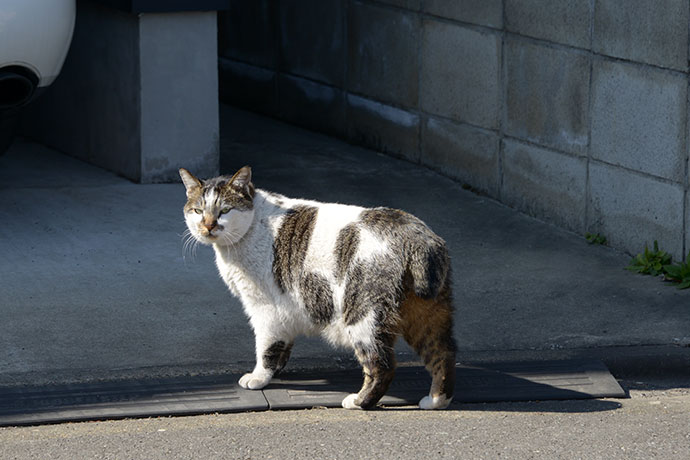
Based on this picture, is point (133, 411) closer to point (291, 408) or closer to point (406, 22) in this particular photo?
point (291, 408)

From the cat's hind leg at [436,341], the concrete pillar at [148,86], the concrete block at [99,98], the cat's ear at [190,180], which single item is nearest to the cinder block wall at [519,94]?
the concrete pillar at [148,86]

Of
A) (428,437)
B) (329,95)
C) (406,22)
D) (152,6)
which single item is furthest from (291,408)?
(329,95)

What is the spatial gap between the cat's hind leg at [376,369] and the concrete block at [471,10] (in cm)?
386

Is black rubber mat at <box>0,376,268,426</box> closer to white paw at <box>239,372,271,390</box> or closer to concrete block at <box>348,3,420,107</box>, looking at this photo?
white paw at <box>239,372,271,390</box>

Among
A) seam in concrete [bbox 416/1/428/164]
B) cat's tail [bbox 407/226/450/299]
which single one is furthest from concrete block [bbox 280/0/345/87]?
cat's tail [bbox 407/226/450/299]

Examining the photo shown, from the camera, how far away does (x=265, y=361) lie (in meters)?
5.37

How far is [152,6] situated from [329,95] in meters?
2.39

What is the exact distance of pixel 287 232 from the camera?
209 inches

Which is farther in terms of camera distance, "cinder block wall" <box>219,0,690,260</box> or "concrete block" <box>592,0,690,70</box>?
"cinder block wall" <box>219,0,690,260</box>

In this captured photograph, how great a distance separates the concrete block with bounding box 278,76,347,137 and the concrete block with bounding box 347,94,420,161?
6.5 inches

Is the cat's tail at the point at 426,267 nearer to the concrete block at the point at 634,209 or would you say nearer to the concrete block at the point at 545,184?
the concrete block at the point at 634,209

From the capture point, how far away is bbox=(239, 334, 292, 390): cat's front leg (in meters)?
5.33

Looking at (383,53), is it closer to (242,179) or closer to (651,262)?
(651,262)

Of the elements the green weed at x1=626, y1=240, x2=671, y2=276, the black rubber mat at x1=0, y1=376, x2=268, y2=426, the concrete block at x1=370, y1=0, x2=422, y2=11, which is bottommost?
the green weed at x1=626, y1=240, x2=671, y2=276
